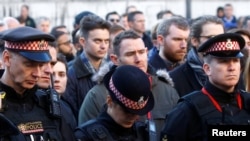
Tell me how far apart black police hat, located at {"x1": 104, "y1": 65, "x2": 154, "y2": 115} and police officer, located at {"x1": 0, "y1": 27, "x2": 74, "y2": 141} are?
42cm

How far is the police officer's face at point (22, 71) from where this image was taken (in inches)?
204

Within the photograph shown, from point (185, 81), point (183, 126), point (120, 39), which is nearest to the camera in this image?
point (183, 126)

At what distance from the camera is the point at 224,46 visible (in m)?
5.93

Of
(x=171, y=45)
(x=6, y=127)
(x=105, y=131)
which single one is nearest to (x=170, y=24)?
(x=171, y=45)

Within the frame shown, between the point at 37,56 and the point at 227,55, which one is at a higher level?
the point at 37,56

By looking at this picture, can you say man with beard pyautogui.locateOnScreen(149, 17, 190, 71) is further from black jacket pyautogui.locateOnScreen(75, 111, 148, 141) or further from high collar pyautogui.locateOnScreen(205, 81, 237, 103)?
black jacket pyautogui.locateOnScreen(75, 111, 148, 141)

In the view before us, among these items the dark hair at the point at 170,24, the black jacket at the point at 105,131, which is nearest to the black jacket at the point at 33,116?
the black jacket at the point at 105,131

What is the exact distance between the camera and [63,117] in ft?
17.7

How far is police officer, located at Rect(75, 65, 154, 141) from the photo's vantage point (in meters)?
5.43

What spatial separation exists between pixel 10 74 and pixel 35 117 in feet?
1.10

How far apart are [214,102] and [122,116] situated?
764mm

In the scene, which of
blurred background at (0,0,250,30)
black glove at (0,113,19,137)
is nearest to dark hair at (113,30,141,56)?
black glove at (0,113,19,137)

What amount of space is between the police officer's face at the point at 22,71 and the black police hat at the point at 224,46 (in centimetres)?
142

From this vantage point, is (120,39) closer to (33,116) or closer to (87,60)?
(87,60)
